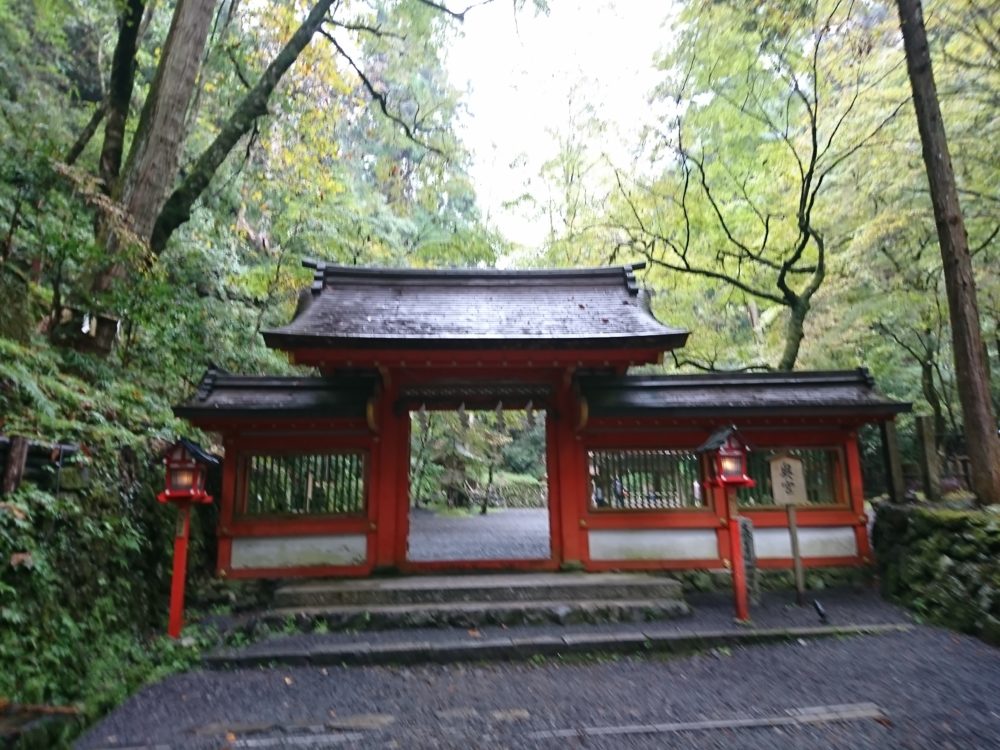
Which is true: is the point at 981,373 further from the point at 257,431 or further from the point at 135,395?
the point at 135,395

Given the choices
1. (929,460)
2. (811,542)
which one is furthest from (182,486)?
(929,460)

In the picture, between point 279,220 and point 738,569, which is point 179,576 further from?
point 279,220

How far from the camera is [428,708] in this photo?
13.8 feet

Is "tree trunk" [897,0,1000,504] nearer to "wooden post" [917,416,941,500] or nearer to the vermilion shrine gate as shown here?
the vermilion shrine gate

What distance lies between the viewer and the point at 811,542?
24.1 feet

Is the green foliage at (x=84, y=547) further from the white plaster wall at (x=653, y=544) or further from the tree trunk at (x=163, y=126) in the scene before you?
the white plaster wall at (x=653, y=544)

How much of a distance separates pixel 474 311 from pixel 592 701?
5.14 meters

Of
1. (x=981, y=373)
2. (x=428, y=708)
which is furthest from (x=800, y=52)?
(x=428, y=708)

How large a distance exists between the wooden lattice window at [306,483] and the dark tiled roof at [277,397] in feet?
2.12

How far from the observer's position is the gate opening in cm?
1115

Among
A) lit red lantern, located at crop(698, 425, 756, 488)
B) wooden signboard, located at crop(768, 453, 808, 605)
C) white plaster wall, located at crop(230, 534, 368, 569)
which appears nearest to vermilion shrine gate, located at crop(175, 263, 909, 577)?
white plaster wall, located at crop(230, 534, 368, 569)

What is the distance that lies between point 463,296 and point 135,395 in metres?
4.69

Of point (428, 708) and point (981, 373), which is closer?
point (428, 708)

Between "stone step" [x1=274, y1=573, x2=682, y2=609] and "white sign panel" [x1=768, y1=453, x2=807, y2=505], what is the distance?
5.41 feet
